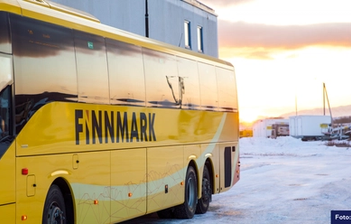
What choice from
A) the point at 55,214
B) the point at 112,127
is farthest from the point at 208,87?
the point at 55,214

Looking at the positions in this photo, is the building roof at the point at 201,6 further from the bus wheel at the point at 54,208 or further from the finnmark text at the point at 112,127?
the bus wheel at the point at 54,208

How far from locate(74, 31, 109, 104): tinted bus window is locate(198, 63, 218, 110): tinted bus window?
5.70m

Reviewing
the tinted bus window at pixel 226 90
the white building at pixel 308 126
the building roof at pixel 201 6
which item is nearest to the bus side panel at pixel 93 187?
the tinted bus window at pixel 226 90

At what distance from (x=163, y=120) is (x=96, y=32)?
338 centimetres

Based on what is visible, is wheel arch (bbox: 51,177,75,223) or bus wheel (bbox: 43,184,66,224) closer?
bus wheel (bbox: 43,184,66,224)

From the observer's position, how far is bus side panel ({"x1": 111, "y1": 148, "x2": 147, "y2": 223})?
1270 cm

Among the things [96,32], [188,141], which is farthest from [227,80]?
[96,32]

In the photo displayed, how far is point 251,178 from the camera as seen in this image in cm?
2875

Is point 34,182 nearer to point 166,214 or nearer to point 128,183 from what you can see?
point 128,183

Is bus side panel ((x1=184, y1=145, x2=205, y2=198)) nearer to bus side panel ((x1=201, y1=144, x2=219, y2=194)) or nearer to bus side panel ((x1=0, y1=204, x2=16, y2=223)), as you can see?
bus side panel ((x1=201, y1=144, x2=219, y2=194))

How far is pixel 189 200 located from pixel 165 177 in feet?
6.20

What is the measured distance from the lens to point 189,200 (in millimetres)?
17078

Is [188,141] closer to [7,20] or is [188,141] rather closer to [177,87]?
[177,87]

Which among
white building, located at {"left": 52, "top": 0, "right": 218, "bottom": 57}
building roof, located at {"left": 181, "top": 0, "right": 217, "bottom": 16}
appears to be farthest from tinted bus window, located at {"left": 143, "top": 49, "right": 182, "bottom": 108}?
building roof, located at {"left": 181, "top": 0, "right": 217, "bottom": 16}
